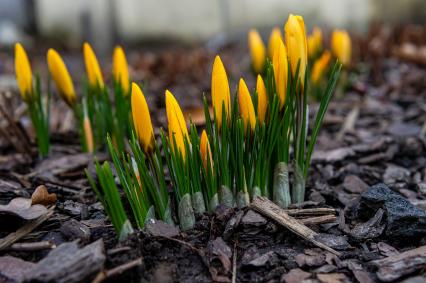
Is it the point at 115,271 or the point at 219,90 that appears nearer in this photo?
the point at 115,271

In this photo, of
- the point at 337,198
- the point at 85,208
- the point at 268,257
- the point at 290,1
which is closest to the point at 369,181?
the point at 337,198

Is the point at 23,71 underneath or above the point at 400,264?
above

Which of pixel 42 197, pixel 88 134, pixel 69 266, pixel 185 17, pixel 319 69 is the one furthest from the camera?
pixel 185 17

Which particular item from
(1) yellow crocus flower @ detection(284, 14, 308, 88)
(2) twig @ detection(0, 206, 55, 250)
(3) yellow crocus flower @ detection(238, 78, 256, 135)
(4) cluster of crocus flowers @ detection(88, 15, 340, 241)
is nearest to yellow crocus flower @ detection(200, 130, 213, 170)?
(4) cluster of crocus flowers @ detection(88, 15, 340, 241)

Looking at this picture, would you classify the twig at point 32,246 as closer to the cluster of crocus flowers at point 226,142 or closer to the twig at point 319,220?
the cluster of crocus flowers at point 226,142

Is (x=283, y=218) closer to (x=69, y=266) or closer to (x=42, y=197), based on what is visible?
(x=69, y=266)

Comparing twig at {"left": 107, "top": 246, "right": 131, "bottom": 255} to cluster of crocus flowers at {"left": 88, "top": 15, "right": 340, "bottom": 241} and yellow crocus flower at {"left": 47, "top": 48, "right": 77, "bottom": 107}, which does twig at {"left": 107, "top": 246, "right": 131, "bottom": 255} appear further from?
yellow crocus flower at {"left": 47, "top": 48, "right": 77, "bottom": 107}

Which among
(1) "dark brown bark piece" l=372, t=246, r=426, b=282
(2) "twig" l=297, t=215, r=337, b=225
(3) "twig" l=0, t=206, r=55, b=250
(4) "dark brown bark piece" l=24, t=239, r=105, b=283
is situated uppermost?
(4) "dark brown bark piece" l=24, t=239, r=105, b=283

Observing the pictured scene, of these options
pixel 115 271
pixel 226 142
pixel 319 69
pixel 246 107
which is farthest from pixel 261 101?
pixel 319 69
